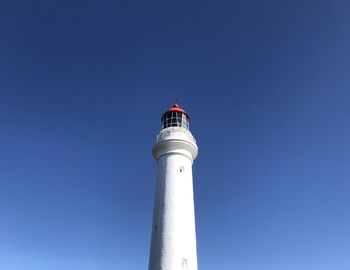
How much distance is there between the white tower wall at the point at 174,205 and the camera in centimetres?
1444

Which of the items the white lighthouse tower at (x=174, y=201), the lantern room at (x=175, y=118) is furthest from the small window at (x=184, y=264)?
the lantern room at (x=175, y=118)

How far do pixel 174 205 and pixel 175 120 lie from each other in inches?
214

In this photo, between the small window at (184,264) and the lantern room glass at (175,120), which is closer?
the small window at (184,264)

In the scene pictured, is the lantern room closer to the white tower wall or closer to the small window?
the white tower wall

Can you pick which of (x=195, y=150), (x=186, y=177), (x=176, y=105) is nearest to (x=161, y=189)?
→ (x=186, y=177)

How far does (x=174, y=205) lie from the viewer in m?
15.5

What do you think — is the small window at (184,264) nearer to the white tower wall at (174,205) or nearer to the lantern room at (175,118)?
the white tower wall at (174,205)

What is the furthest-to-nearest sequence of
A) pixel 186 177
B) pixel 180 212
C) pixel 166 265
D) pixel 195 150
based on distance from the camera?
1. pixel 195 150
2. pixel 186 177
3. pixel 180 212
4. pixel 166 265

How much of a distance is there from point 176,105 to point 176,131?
2.66 meters

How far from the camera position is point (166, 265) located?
1410 centimetres

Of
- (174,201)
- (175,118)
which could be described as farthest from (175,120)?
(174,201)

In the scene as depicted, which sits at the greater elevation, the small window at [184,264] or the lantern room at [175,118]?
the lantern room at [175,118]

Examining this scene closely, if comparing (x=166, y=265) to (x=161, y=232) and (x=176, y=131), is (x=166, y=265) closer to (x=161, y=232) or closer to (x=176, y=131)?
(x=161, y=232)

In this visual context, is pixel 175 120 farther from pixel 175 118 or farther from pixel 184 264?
pixel 184 264
